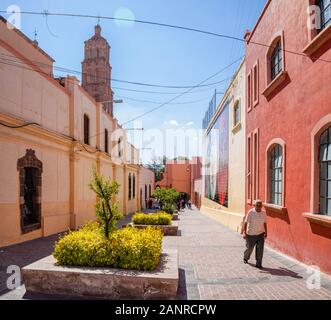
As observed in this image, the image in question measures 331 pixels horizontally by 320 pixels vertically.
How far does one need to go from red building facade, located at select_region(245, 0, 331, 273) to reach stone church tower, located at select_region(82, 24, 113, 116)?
2469cm

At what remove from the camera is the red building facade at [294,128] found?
7.15 m

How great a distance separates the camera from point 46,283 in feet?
18.4

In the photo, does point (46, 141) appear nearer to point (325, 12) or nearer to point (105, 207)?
point (105, 207)

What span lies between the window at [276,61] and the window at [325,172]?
3.67 m

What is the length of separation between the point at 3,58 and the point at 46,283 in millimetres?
7869

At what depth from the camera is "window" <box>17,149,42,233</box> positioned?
38.0 feet

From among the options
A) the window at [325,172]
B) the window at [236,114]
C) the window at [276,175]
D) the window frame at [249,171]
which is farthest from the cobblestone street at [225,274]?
the window at [236,114]

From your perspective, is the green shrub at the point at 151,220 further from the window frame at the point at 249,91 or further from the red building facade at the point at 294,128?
the window frame at the point at 249,91

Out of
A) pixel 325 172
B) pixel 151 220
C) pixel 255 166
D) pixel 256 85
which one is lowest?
pixel 151 220

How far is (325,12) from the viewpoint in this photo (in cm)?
743

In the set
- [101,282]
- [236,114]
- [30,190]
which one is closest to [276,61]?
[236,114]

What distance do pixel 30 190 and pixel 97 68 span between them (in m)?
26.2

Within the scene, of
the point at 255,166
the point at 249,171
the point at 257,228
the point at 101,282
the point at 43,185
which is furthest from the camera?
the point at 249,171

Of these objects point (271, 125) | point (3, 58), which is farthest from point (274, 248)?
point (3, 58)
